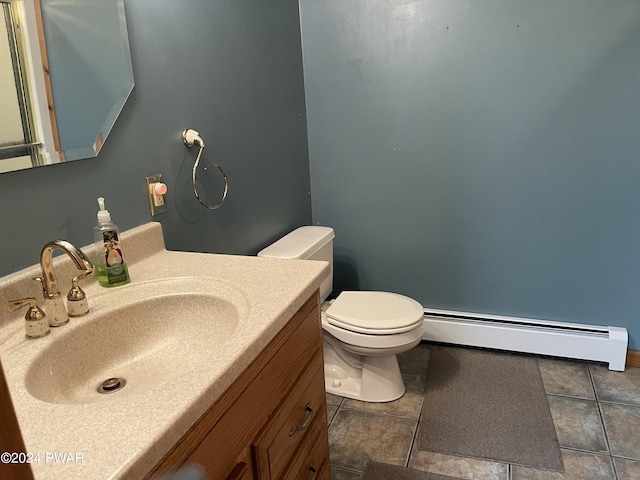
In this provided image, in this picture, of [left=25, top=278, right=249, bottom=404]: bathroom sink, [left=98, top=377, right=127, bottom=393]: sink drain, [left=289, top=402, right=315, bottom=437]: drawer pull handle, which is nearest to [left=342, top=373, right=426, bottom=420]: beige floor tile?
[left=289, top=402, right=315, bottom=437]: drawer pull handle

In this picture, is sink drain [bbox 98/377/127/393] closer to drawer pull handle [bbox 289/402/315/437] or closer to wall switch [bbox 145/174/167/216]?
drawer pull handle [bbox 289/402/315/437]

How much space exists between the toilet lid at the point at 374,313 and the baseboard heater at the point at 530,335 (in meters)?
0.46

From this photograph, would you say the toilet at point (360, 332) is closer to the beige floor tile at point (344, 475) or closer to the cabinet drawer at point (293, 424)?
the beige floor tile at point (344, 475)

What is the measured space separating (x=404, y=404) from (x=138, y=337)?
4.42 ft

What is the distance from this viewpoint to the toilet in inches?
78.2

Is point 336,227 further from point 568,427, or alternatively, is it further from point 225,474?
point 225,474

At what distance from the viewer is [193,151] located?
5.38 ft

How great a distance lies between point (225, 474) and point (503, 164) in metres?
1.89

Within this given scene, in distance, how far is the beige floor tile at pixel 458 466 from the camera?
5.64 ft

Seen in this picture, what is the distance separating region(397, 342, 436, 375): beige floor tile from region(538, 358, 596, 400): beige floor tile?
52 cm

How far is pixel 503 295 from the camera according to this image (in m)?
2.45

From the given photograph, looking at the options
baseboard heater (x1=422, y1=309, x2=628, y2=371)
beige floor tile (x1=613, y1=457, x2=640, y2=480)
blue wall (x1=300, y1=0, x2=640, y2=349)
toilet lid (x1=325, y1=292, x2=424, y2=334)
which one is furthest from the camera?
baseboard heater (x1=422, y1=309, x2=628, y2=371)

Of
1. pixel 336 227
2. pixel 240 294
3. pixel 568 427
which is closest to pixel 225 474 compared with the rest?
pixel 240 294

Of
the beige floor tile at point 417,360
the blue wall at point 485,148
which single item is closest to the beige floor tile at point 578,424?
the blue wall at point 485,148
